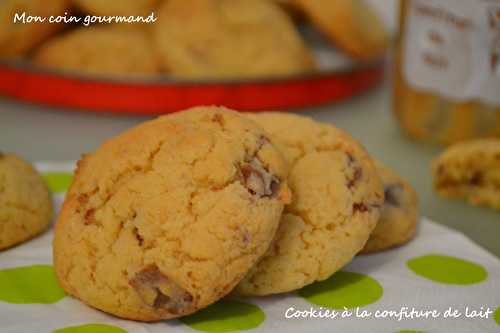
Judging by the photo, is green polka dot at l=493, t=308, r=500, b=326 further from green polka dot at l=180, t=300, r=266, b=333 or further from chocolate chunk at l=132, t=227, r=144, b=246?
chocolate chunk at l=132, t=227, r=144, b=246

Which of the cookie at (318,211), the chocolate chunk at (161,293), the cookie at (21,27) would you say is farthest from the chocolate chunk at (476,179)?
the cookie at (21,27)

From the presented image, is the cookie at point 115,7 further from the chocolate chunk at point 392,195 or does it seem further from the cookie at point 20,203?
the chocolate chunk at point 392,195

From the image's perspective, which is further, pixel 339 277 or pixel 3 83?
pixel 3 83

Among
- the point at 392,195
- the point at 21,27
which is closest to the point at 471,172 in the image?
the point at 392,195

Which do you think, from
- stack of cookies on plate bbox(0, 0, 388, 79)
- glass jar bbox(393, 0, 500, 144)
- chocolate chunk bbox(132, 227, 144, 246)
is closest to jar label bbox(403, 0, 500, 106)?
glass jar bbox(393, 0, 500, 144)

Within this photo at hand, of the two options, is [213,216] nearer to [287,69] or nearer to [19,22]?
[287,69]

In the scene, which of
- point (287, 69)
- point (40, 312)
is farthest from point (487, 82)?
point (40, 312)
